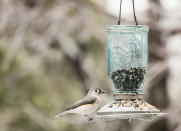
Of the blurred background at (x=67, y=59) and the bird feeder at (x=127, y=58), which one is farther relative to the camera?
the blurred background at (x=67, y=59)

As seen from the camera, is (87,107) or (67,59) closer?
(87,107)

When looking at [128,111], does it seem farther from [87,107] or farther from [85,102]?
[85,102]

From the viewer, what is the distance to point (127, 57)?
6.35 metres

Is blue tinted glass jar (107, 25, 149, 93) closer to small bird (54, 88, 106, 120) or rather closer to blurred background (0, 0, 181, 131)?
small bird (54, 88, 106, 120)

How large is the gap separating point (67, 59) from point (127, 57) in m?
5.41

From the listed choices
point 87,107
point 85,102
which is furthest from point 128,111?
point 85,102

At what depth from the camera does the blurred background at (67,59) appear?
10.6 metres

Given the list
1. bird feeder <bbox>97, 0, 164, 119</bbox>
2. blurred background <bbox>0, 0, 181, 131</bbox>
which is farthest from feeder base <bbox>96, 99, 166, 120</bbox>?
blurred background <bbox>0, 0, 181, 131</bbox>

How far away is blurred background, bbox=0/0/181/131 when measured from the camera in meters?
10.6

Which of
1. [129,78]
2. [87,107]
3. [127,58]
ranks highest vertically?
[127,58]

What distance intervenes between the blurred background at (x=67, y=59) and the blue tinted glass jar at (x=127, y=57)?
3.82 metres

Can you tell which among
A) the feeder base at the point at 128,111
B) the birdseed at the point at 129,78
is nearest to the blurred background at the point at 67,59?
the birdseed at the point at 129,78

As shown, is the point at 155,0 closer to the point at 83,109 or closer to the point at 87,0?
the point at 87,0

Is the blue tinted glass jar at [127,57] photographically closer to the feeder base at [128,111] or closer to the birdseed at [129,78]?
the birdseed at [129,78]
